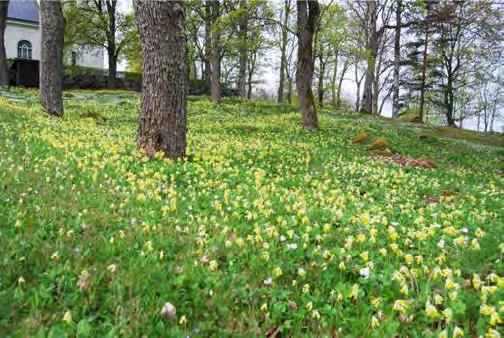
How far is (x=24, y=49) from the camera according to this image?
63.0m

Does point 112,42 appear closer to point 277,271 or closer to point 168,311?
point 277,271

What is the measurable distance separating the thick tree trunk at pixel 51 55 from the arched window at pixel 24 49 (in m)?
52.2

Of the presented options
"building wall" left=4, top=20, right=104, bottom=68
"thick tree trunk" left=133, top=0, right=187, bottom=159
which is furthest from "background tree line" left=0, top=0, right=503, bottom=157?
"building wall" left=4, top=20, right=104, bottom=68

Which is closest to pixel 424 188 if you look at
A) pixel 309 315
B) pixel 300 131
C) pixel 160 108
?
pixel 160 108

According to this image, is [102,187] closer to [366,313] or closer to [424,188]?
[366,313]

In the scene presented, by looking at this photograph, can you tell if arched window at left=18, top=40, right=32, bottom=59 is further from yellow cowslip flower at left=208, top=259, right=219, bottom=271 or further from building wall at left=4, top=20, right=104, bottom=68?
yellow cowslip flower at left=208, top=259, right=219, bottom=271

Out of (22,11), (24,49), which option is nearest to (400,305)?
(24,49)

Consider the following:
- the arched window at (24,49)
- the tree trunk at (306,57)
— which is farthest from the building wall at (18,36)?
the tree trunk at (306,57)

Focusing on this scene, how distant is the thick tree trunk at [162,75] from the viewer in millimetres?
8711

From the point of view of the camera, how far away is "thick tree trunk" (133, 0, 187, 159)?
871 centimetres

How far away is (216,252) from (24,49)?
228 ft

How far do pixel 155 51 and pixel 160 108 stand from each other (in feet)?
3.78

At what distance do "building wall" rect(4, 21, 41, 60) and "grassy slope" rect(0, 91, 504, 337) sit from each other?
63317mm

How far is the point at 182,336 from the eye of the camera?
3.06m
